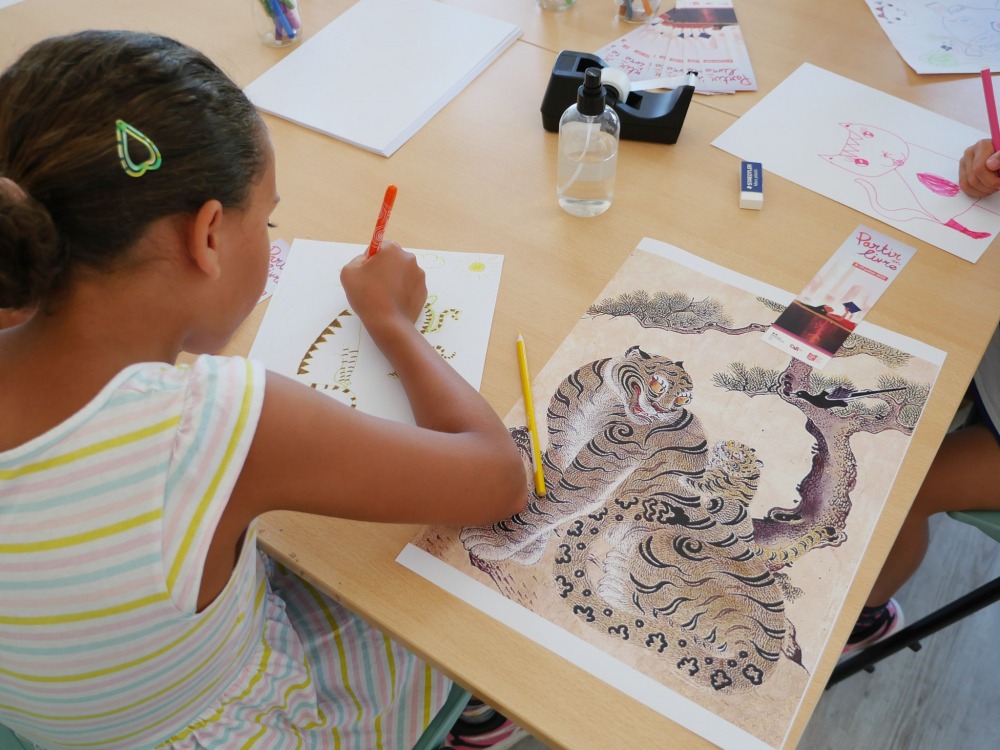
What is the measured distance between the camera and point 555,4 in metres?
1.31

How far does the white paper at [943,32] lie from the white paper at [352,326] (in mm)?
801

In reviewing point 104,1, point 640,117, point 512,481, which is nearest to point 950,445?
point 640,117

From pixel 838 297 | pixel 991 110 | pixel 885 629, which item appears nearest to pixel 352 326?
pixel 838 297

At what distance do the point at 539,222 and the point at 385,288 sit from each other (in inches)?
9.5

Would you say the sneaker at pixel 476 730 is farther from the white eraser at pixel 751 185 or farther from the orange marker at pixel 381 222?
the white eraser at pixel 751 185

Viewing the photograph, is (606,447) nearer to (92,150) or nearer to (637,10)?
(92,150)

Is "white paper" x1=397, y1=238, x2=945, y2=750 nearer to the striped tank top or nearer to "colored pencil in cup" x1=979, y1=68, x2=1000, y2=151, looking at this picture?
the striped tank top

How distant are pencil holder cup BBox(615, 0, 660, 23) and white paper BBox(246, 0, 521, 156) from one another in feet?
0.62

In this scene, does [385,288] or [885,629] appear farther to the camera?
[885,629]

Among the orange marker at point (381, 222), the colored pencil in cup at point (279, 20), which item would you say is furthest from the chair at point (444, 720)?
the colored pencil in cup at point (279, 20)

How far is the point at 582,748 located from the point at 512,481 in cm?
23

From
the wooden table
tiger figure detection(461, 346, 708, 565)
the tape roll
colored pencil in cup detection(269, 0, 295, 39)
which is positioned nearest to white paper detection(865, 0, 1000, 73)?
the wooden table

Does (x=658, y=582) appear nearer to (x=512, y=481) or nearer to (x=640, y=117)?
(x=512, y=481)

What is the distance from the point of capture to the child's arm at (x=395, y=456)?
62cm
